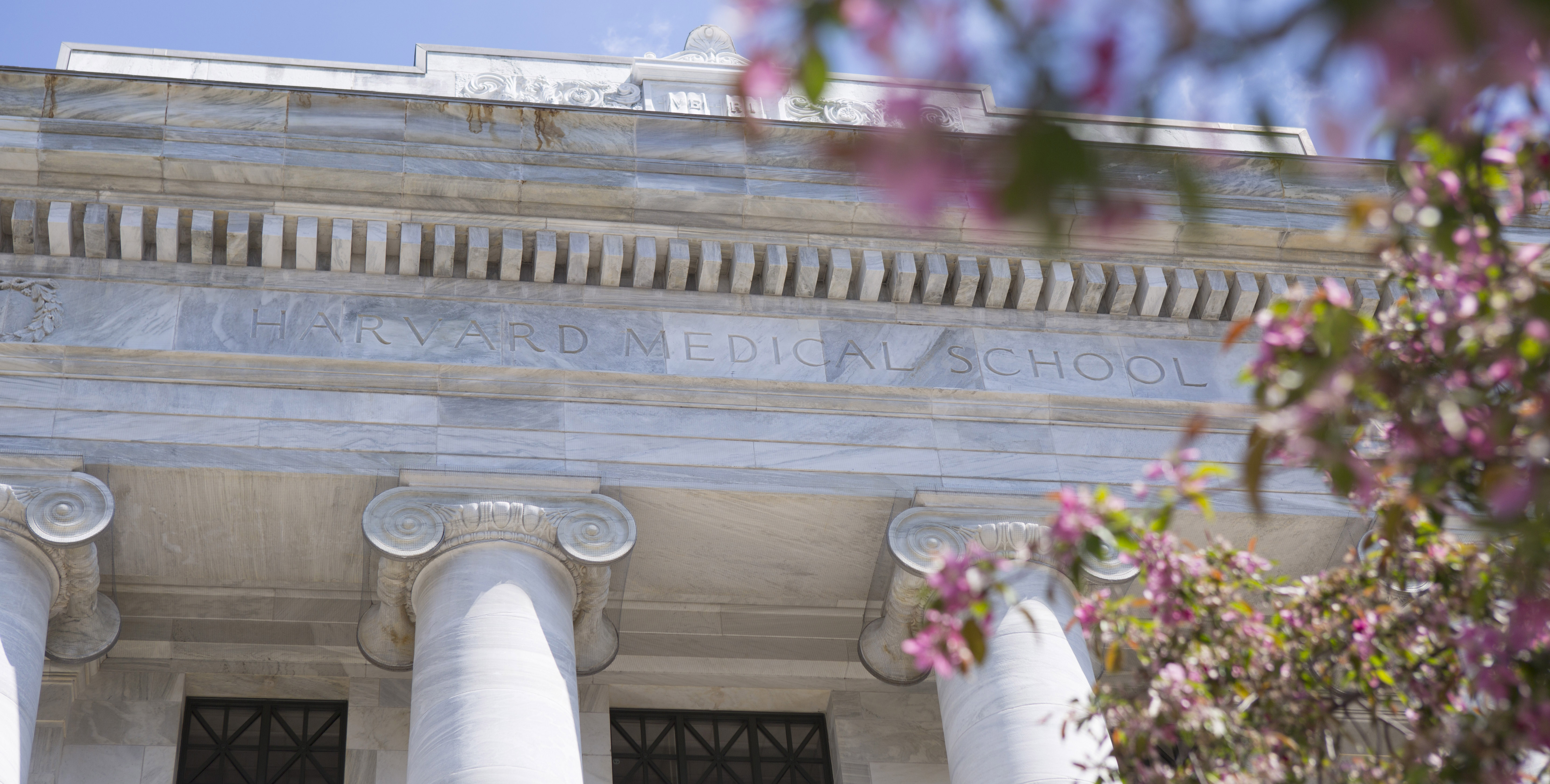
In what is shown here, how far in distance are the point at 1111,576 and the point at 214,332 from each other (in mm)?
10805

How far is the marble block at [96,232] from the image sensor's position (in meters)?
17.9

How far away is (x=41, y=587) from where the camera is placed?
15.5 meters

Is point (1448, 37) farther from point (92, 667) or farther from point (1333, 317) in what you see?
point (92, 667)

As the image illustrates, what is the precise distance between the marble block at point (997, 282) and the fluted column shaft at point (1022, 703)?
411 cm

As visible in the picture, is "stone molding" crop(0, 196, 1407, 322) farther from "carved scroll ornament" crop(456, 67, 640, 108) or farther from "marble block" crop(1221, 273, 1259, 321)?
"carved scroll ornament" crop(456, 67, 640, 108)

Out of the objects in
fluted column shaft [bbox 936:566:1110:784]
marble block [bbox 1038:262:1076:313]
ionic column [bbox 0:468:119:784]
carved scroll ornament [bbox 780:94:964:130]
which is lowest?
fluted column shaft [bbox 936:566:1110:784]

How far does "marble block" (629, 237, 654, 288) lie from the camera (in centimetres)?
1900

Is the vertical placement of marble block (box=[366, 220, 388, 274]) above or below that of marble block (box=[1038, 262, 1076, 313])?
above

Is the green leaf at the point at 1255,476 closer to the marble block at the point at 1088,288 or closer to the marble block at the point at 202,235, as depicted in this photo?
the marble block at the point at 1088,288

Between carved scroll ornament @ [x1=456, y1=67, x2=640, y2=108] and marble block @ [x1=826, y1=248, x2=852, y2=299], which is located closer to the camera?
marble block @ [x1=826, y1=248, x2=852, y2=299]

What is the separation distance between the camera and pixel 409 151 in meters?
18.9

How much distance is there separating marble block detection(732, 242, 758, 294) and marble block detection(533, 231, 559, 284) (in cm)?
228

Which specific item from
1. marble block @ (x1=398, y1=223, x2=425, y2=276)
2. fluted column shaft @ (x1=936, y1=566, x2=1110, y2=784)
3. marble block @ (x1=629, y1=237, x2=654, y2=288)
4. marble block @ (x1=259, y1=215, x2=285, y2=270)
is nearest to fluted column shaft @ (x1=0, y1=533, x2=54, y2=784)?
marble block @ (x1=259, y1=215, x2=285, y2=270)

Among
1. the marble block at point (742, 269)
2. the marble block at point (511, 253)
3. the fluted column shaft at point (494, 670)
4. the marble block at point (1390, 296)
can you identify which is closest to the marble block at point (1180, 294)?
the marble block at point (1390, 296)
